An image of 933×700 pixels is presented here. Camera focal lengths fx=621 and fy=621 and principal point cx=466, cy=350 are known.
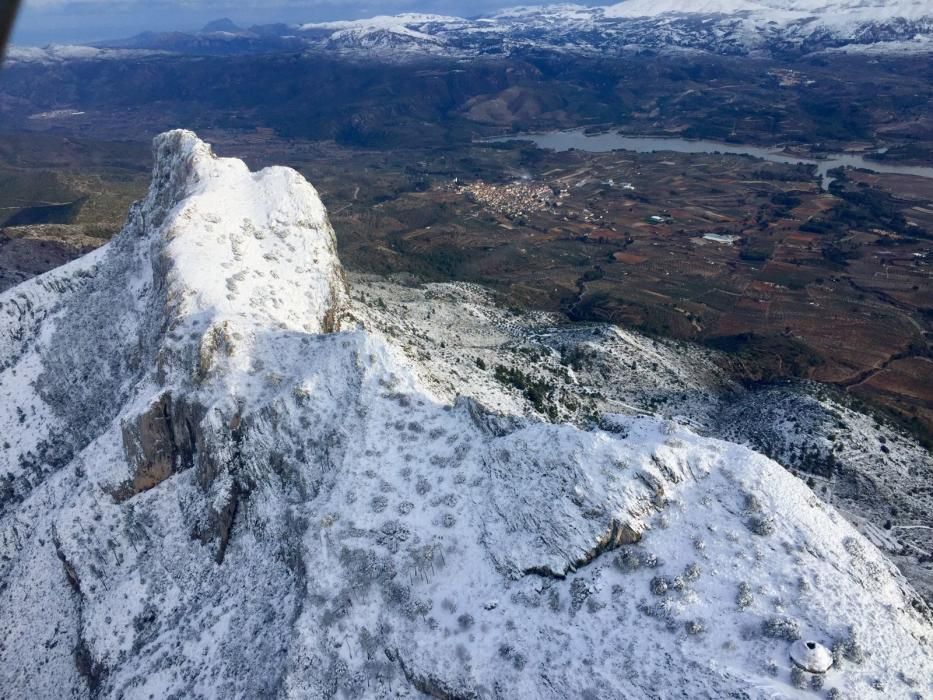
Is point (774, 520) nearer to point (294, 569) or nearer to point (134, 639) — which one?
point (294, 569)

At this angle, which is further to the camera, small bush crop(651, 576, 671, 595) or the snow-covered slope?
small bush crop(651, 576, 671, 595)

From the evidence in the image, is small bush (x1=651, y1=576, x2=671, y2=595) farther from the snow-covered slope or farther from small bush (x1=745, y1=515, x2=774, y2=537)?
small bush (x1=745, y1=515, x2=774, y2=537)

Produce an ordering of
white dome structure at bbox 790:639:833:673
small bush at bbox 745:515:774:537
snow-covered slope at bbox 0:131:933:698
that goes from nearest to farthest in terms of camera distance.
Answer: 1. white dome structure at bbox 790:639:833:673
2. snow-covered slope at bbox 0:131:933:698
3. small bush at bbox 745:515:774:537

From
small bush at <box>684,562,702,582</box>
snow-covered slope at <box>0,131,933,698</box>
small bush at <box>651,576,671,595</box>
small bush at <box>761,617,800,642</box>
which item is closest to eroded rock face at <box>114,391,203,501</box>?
snow-covered slope at <box>0,131,933,698</box>

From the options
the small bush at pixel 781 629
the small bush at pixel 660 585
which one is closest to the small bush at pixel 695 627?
the small bush at pixel 660 585

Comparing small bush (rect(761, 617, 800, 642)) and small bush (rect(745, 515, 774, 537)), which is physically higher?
small bush (rect(745, 515, 774, 537))

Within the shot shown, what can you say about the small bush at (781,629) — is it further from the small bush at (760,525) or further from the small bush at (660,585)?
the small bush at (760,525)
